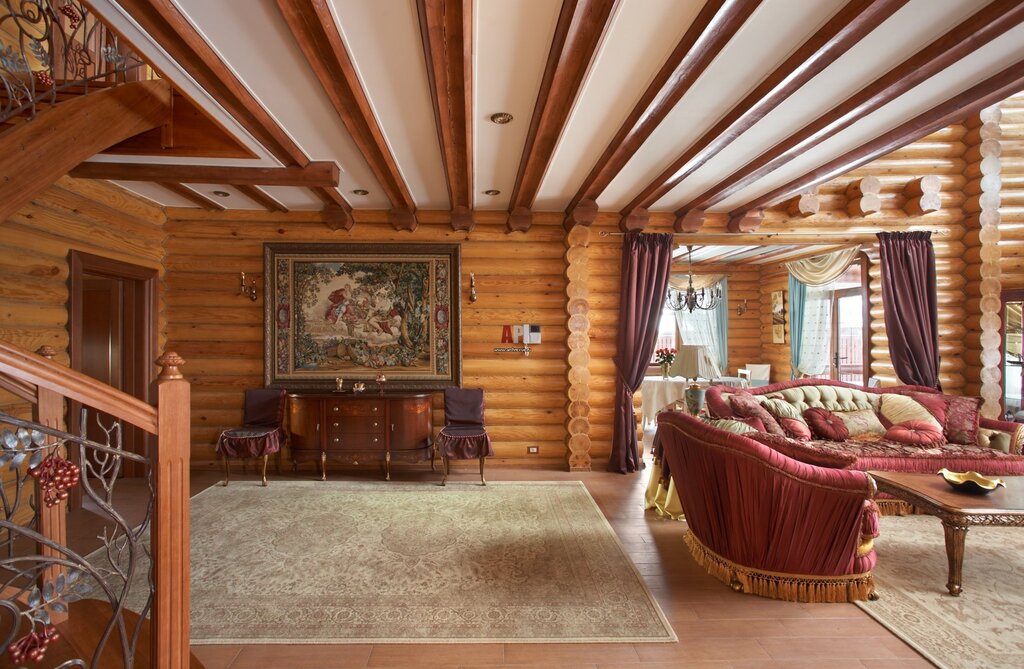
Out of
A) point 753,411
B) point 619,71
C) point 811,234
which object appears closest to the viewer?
point 619,71

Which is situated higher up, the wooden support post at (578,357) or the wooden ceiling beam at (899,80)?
the wooden ceiling beam at (899,80)

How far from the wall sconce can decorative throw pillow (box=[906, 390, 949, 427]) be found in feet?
24.5

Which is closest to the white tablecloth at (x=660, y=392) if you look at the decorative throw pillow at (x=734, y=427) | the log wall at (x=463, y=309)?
the log wall at (x=463, y=309)

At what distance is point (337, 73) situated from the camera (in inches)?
116

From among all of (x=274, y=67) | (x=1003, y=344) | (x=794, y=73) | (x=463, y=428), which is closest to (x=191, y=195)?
(x=274, y=67)

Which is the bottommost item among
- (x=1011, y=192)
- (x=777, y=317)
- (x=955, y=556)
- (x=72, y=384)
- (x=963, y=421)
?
(x=955, y=556)

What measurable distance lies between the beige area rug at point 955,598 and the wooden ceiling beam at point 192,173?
5.31m

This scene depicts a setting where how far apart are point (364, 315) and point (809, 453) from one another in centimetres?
Answer: 478

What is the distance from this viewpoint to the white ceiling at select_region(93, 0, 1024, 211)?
2488 mm

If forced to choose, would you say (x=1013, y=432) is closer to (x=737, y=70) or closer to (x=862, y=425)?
(x=862, y=425)

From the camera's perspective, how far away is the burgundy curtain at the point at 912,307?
18.9 feet

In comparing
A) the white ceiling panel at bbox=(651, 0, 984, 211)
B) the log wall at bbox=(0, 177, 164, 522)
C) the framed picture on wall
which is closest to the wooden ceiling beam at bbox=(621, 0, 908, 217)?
the white ceiling panel at bbox=(651, 0, 984, 211)

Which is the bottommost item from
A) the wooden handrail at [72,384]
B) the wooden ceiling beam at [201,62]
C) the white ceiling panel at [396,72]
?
the wooden handrail at [72,384]

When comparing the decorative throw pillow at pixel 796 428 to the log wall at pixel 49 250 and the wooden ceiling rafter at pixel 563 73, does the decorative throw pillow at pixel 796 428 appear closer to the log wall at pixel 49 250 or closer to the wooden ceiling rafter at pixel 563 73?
the wooden ceiling rafter at pixel 563 73
